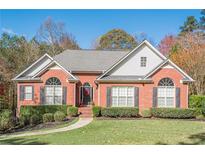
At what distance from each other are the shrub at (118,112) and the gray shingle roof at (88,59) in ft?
17.0

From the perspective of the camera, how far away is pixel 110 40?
52.8m

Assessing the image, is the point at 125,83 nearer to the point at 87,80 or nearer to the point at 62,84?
the point at 87,80

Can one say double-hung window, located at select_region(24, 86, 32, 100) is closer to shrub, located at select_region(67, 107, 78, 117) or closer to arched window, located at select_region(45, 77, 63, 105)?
arched window, located at select_region(45, 77, 63, 105)

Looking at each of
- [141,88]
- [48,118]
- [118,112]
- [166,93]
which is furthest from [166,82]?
[48,118]

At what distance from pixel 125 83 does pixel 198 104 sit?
5.67m

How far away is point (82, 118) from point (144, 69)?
6704mm

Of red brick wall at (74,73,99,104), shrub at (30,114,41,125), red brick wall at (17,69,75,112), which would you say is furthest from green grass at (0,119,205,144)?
red brick wall at (74,73,99,104)

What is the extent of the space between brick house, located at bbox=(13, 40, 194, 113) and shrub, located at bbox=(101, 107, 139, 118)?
1.49 meters

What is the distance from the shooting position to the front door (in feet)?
93.6

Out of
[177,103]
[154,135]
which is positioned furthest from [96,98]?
[154,135]

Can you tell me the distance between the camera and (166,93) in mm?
25531

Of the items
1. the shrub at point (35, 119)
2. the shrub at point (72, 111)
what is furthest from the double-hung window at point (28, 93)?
the shrub at point (35, 119)

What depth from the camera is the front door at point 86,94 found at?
1123 inches

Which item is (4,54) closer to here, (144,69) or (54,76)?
(54,76)
